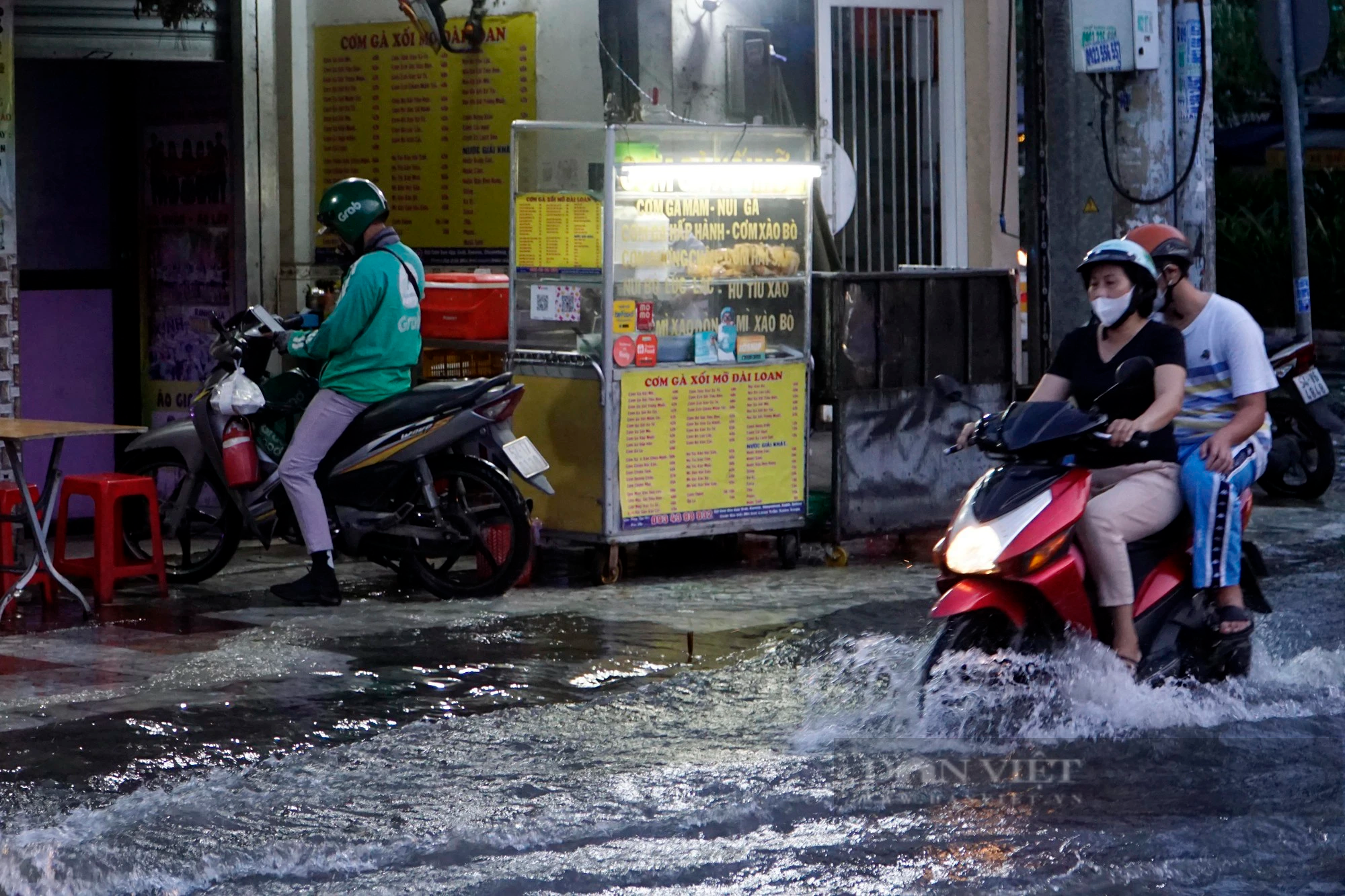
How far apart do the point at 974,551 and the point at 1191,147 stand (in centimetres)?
443

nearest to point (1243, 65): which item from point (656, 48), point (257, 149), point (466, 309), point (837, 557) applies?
point (656, 48)

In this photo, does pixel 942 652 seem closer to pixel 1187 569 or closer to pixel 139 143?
pixel 1187 569

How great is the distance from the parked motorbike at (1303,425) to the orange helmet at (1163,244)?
16.5 feet

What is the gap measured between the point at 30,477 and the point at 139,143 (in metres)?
1.99

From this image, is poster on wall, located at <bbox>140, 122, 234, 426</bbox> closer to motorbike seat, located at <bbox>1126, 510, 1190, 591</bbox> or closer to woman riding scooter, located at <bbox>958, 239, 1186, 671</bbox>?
woman riding scooter, located at <bbox>958, 239, 1186, 671</bbox>

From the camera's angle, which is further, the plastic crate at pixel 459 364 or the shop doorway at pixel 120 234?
the shop doorway at pixel 120 234

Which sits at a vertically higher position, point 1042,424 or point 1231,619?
point 1042,424

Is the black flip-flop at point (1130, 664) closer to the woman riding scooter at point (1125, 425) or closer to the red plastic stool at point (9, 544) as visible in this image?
the woman riding scooter at point (1125, 425)

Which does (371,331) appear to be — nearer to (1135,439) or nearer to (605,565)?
(605,565)

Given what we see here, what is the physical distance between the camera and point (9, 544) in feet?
28.4

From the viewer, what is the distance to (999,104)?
13273 mm

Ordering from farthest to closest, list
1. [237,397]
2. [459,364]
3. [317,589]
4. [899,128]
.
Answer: [899,128] → [459,364] → [237,397] → [317,589]

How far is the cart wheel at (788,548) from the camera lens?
9852 mm

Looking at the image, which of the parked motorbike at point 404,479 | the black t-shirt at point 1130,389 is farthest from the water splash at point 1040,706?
the parked motorbike at point 404,479
